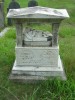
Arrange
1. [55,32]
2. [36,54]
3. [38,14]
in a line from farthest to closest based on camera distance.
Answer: [36,54] → [55,32] → [38,14]

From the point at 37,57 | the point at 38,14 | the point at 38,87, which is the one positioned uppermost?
the point at 38,14

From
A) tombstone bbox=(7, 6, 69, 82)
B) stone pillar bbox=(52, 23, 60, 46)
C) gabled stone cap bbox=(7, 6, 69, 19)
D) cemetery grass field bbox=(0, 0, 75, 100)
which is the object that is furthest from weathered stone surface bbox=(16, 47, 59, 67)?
gabled stone cap bbox=(7, 6, 69, 19)

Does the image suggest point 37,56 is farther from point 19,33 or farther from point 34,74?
point 19,33

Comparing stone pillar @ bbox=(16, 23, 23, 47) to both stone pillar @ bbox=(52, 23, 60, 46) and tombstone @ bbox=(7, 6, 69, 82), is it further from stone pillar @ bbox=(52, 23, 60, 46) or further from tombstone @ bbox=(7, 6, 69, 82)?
stone pillar @ bbox=(52, 23, 60, 46)

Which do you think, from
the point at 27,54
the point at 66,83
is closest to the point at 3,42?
the point at 27,54

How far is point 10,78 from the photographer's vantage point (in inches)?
178

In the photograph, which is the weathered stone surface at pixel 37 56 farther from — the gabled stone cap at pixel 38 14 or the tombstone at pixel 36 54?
the gabled stone cap at pixel 38 14

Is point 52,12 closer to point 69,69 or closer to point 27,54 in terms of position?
point 27,54

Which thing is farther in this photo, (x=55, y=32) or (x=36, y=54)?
(x=36, y=54)

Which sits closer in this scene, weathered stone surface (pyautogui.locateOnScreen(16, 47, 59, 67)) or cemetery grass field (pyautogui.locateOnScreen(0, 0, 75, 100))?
cemetery grass field (pyautogui.locateOnScreen(0, 0, 75, 100))

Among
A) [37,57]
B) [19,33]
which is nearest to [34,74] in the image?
[37,57]

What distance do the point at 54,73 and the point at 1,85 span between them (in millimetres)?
950

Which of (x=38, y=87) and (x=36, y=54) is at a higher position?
(x=36, y=54)

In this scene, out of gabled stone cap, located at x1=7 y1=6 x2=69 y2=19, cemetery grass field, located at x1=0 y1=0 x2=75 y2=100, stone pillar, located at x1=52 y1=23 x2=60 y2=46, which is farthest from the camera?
stone pillar, located at x1=52 y1=23 x2=60 y2=46
